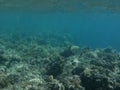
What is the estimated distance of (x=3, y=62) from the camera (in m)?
17.5

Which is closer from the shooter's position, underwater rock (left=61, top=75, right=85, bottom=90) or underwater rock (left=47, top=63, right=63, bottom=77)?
underwater rock (left=61, top=75, right=85, bottom=90)

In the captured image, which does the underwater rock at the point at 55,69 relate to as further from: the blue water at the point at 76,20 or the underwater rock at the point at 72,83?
the blue water at the point at 76,20

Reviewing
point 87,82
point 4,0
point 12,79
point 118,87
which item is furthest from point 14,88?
point 4,0

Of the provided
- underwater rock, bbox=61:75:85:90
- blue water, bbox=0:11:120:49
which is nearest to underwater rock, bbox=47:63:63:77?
underwater rock, bbox=61:75:85:90

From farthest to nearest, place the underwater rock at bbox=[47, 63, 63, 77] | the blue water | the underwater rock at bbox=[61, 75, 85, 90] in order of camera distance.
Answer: the blue water → the underwater rock at bbox=[47, 63, 63, 77] → the underwater rock at bbox=[61, 75, 85, 90]

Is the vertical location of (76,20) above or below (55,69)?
below

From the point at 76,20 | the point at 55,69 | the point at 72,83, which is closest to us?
the point at 72,83

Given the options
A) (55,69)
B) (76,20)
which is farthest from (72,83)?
(76,20)

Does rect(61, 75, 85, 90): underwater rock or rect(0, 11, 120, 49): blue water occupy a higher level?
rect(61, 75, 85, 90): underwater rock

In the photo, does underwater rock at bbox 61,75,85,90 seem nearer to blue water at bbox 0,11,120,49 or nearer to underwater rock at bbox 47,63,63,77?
underwater rock at bbox 47,63,63,77

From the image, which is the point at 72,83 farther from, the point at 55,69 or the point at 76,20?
the point at 76,20

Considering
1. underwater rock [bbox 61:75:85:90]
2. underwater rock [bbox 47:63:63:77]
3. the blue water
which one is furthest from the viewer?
the blue water

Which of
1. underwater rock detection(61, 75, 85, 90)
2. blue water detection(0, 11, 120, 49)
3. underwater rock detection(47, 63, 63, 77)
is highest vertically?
underwater rock detection(61, 75, 85, 90)

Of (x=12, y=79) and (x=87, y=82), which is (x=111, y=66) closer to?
(x=87, y=82)
